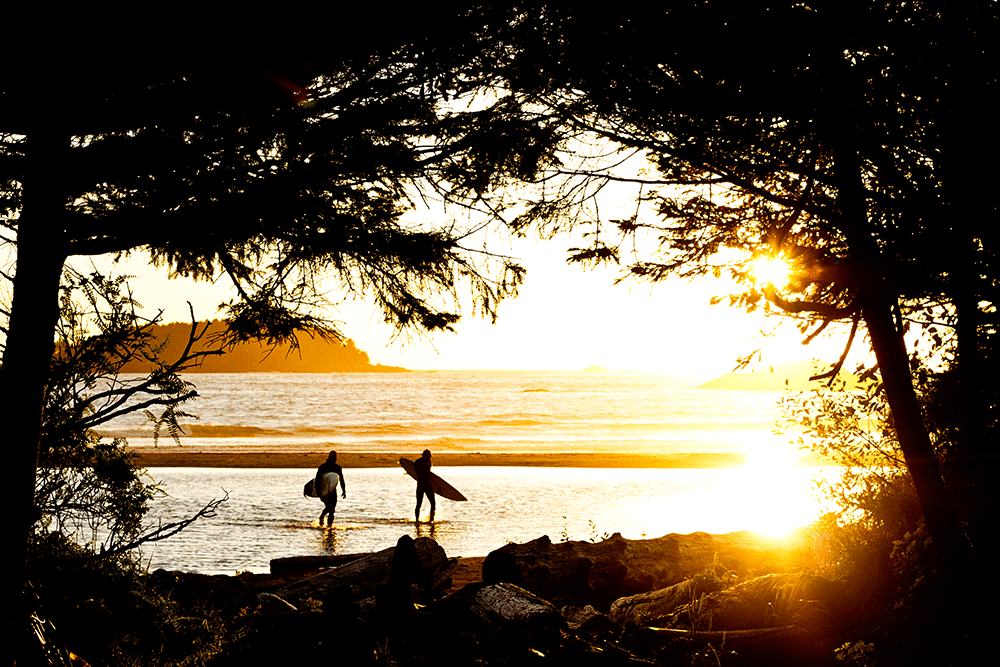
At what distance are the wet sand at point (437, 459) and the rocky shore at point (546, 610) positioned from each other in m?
20.9

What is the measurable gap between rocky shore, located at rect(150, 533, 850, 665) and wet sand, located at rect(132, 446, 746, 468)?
20921 mm

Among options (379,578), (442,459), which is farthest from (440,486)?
(442,459)

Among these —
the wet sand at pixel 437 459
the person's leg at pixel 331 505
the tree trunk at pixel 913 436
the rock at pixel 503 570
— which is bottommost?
the wet sand at pixel 437 459

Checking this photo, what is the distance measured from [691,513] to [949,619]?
11595 mm

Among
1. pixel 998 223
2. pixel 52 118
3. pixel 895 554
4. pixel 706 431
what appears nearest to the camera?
pixel 52 118

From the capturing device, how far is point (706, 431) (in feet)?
177

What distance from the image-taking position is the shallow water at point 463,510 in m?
12.7

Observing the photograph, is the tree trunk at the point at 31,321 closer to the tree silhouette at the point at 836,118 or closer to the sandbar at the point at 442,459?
the tree silhouette at the point at 836,118

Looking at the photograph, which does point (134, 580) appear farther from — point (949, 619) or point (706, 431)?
point (706, 431)

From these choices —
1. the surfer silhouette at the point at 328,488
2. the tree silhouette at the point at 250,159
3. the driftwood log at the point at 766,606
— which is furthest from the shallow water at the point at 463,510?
the tree silhouette at the point at 250,159

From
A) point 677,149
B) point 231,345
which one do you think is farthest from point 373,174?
point 677,149

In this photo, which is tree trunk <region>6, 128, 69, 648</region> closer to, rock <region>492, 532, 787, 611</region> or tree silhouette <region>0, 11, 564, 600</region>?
tree silhouette <region>0, 11, 564, 600</region>

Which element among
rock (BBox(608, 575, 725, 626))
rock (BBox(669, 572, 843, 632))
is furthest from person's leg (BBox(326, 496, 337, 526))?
rock (BBox(669, 572, 843, 632))

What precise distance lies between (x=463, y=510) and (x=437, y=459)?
1522 centimetres
